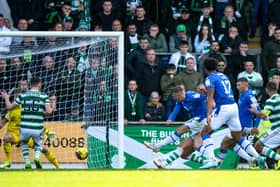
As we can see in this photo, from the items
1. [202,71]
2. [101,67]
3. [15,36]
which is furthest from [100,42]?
[202,71]

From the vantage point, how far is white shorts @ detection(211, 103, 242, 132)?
1553 cm

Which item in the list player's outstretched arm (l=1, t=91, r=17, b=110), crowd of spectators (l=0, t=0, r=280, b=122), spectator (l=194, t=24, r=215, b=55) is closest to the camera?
player's outstretched arm (l=1, t=91, r=17, b=110)

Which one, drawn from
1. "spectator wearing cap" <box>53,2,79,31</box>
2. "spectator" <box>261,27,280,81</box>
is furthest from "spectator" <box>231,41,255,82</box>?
"spectator wearing cap" <box>53,2,79,31</box>

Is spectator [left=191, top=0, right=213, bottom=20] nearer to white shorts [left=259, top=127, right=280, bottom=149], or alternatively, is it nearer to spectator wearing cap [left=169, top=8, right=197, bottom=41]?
spectator wearing cap [left=169, top=8, right=197, bottom=41]

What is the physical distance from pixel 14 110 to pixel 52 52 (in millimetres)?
1110

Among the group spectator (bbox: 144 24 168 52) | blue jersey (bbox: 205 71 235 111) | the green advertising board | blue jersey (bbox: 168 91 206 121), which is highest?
spectator (bbox: 144 24 168 52)

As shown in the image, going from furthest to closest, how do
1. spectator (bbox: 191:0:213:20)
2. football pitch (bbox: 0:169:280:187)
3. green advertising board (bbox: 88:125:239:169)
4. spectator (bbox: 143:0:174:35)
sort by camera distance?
spectator (bbox: 191:0:213:20) < spectator (bbox: 143:0:174:35) < green advertising board (bbox: 88:125:239:169) < football pitch (bbox: 0:169:280:187)

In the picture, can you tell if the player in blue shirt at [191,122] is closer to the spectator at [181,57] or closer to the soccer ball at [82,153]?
the soccer ball at [82,153]

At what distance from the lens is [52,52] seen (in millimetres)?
16375

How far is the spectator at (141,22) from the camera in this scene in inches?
766

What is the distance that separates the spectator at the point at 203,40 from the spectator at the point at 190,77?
3.14ft

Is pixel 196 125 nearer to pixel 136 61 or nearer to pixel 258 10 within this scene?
pixel 136 61

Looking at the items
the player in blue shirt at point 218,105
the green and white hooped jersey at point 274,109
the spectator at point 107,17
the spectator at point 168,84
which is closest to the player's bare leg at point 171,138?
the player in blue shirt at point 218,105

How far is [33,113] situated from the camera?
16312 mm
